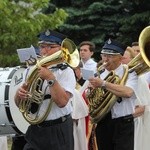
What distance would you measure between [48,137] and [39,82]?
1.94ft

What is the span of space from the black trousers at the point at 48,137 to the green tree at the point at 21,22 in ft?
27.5

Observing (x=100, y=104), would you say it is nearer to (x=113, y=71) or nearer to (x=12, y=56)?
(x=113, y=71)

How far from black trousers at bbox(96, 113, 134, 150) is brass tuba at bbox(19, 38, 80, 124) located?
1.26 metres

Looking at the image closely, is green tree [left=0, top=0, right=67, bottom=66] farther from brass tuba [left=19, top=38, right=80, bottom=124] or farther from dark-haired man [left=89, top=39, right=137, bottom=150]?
brass tuba [left=19, top=38, right=80, bottom=124]

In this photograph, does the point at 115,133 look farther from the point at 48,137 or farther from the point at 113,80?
the point at 48,137

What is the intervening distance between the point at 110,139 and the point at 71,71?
1316 millimetres

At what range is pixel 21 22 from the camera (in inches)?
607

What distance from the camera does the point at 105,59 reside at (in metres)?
7.62

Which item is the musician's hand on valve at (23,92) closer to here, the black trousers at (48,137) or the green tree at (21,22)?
the black trousers at (48,137)

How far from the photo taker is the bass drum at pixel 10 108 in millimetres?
7422

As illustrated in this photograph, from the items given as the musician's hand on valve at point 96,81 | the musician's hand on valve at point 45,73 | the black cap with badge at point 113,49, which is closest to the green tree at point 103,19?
the black cap with badge at point 113,49

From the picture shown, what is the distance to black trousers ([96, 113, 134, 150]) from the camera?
7492 mm

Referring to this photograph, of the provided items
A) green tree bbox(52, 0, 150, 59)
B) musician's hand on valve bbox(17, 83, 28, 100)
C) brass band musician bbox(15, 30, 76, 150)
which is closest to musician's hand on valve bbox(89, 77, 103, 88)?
brass band musician bbox(15, 30, 76, 150)

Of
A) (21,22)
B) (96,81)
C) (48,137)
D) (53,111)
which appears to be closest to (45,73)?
(53,111)
